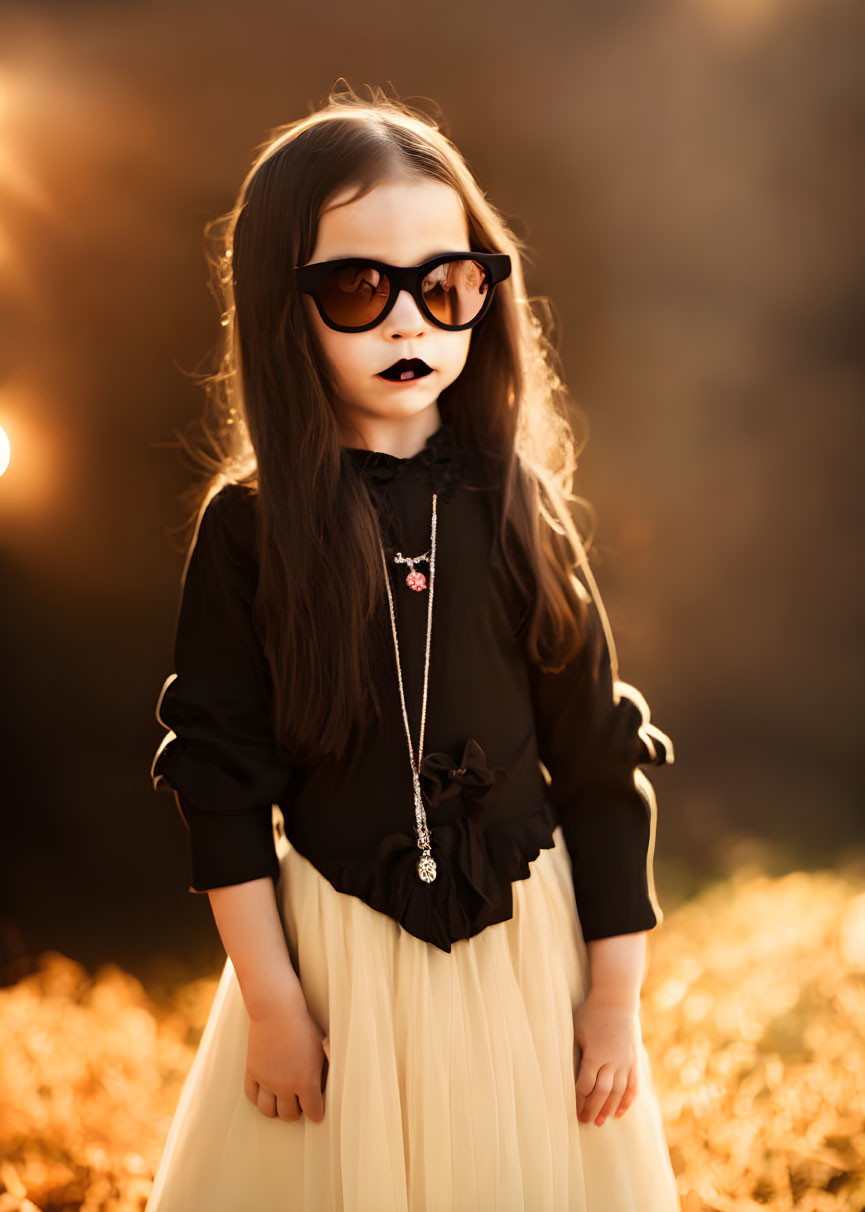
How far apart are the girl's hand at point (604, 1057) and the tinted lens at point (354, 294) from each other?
24.3 inches

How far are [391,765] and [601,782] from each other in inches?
7.7

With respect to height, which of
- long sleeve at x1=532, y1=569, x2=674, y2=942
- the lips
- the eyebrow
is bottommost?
long sleeve at x1=532, y1=569, x2=674, y2=942

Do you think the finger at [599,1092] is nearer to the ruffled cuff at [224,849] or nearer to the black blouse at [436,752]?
the black blouse at [436,752]

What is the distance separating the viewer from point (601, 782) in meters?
0.88

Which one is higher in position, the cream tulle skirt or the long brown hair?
the long brown hair

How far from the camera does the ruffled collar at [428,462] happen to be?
0.86 m

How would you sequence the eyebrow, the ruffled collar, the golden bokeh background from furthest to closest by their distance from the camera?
the golden bokeh background, the ruffled collar, the eyebrow

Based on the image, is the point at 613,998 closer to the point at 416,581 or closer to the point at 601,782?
the point at 601,782

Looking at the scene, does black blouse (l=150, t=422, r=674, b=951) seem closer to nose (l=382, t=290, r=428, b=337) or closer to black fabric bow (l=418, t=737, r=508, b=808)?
black fabric bow (l=418, t=737, r=508, b=808)

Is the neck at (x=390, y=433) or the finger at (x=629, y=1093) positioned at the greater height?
the neck at (x=390, y=433)

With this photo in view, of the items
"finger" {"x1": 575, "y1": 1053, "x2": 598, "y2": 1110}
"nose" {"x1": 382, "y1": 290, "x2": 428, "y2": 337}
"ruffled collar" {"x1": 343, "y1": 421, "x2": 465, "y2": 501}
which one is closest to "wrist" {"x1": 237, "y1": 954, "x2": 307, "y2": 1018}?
"finger" {"x1": 575, "y1": 1053, "x2": 598, "y2": 1110}

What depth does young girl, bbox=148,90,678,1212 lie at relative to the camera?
0.79 metres

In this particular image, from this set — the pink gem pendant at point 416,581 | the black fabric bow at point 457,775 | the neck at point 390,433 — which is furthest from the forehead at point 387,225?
the black fabric bow at point 457,775

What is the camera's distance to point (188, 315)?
139cm
